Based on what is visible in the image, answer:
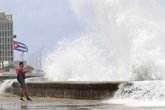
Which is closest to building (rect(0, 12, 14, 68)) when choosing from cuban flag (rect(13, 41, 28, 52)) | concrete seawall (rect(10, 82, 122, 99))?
cuban flag (rect(13, 41, 28, 52))

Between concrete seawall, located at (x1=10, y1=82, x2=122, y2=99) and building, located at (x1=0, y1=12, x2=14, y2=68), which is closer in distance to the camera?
concrete seawall, located at (x1=10, y1=82, x2=122, y2=99)

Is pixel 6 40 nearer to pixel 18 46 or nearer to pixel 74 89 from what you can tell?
pixel 18 46

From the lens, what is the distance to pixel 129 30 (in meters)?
22.3

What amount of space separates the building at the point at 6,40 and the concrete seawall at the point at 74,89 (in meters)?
132

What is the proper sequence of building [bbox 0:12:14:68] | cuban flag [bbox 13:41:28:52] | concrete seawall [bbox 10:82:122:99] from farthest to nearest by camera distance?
1. building [bbox 0:12:14:68]
2. cuban flag [bbox 13:41:28:52]
3. concrete seawall [bbox 10:82:122:99]

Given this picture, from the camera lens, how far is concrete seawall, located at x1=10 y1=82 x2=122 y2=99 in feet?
54.1

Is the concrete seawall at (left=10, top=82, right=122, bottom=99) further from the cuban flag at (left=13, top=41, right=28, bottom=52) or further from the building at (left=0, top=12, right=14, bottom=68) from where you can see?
the building at (left=0, top=12, right=14, bottom=68)

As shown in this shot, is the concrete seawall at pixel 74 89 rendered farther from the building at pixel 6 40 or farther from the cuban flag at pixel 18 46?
the building at pixel 6 40

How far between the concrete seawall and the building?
435ft

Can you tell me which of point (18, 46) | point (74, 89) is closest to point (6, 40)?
point (18, 46)

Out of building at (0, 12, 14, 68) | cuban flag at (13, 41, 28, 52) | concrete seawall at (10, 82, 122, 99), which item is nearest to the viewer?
concrete seawall at (10, 82, 122, 99)

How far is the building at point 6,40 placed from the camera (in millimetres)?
153375

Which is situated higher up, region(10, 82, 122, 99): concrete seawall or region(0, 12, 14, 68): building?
region(0, 12, 14, 68): building

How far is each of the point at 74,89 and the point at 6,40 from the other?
13769 centimetres
